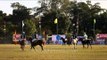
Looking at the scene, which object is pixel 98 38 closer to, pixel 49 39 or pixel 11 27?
pixel 49 39

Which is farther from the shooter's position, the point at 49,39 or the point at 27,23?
the point at 27,23

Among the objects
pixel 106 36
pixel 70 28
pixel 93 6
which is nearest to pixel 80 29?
pixel 70 28

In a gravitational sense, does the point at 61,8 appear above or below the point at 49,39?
above

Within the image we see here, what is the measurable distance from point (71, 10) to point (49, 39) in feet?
101

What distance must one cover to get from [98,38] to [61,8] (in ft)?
84.9

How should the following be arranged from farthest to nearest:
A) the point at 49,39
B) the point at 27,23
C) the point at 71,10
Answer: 1. the point at 71,10
2. the point at 27,23
3. the point at 49,39

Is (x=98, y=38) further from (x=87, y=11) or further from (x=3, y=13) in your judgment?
(x=3, y=13)

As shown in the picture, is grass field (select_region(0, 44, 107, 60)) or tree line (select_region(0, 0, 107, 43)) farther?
tree line (select_region(0, 0, 107, 43))

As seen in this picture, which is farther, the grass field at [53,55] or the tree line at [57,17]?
the tree line at [57,17]

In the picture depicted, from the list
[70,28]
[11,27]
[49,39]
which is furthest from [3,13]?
[49,39]

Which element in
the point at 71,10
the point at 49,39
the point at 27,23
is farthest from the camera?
the point at 71,10

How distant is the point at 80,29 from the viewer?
409 feet

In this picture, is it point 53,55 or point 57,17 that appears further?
point 57,17

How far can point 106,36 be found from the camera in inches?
3964
